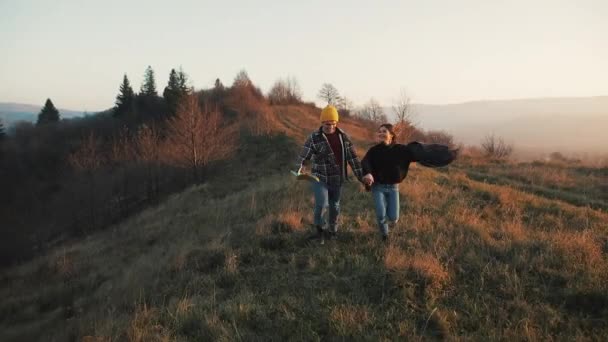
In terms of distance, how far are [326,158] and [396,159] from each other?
1.09m

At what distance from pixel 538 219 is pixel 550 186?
10.4 m

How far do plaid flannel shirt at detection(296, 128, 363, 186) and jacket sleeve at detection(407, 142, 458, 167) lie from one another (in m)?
0.86

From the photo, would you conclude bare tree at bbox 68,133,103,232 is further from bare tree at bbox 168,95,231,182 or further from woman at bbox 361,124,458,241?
woman at bbox 361,124,458,241

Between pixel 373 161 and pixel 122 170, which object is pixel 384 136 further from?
pixel 122 170

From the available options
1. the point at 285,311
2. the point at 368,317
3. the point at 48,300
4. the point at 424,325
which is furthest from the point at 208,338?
the point at 48,300

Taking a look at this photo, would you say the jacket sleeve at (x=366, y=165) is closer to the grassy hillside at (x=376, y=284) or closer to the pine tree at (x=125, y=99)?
the grassy hillside at (x=376, y=284)

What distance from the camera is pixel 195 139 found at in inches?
1266

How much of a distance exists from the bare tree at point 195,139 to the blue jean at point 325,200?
88.0ft

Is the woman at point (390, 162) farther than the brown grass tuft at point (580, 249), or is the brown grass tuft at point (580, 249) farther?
the woman at point (390, 162)

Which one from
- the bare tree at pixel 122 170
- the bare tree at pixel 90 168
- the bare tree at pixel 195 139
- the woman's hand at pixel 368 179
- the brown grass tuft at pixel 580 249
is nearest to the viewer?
the brown grass tuft at pixel 580 249

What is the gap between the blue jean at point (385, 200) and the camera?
6.17 meters

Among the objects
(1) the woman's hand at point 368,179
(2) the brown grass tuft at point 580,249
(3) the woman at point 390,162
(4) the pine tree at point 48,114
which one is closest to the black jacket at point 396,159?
(3) the woman at point 390,162

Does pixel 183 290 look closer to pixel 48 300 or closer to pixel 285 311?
pixel 285 311

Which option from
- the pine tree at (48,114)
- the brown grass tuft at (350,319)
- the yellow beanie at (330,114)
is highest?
the pine tree at (48,114)
